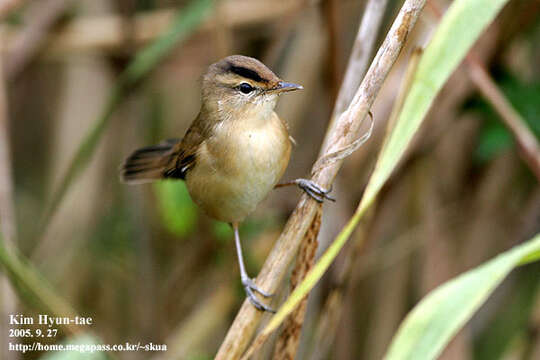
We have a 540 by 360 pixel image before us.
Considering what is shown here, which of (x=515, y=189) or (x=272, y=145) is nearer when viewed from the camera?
(x=272, y=145)

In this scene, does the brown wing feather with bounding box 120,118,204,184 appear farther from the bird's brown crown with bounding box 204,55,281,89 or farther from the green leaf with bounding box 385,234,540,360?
the green leaf with bounding box 385,234,540,360

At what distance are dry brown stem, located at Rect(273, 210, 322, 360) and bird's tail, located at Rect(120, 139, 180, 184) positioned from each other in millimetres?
1138

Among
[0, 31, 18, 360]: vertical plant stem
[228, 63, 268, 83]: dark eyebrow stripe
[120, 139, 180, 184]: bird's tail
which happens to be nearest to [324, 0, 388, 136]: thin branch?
[228, 63, 268, 83]: dark eyebrow stripe

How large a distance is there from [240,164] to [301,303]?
593mm

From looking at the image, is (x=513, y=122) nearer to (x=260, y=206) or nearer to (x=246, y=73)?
(x=246, y=73)

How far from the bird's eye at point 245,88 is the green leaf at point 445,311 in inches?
47.7

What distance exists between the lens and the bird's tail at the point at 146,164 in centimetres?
275

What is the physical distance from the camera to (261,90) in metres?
2.12

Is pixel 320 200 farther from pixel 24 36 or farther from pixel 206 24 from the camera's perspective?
pixel 24 36

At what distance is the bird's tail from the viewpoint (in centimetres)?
275

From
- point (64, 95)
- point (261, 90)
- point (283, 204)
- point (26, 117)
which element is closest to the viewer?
point (261, 90)

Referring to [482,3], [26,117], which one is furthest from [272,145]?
[26,117]

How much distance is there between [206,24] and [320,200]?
2.12 meters

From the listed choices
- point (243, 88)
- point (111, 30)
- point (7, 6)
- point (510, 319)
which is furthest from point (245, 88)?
point (510, 319)
